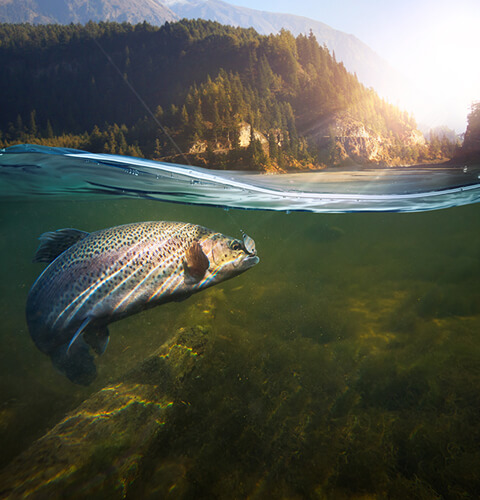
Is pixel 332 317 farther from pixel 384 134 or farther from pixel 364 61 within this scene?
pixel 364 61

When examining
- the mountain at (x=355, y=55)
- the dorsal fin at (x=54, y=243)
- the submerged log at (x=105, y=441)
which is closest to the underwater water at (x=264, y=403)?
the submerged log at (x=105, y=441)

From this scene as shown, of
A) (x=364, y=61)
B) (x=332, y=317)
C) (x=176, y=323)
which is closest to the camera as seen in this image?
(x=176, y=323)

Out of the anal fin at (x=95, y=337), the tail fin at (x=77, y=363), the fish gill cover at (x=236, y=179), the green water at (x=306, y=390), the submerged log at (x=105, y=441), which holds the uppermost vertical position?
the fish gill cover at (x=236, y=179)

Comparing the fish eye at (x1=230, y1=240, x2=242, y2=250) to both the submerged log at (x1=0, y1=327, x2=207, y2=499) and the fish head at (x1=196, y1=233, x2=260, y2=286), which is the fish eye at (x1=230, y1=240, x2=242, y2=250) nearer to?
the fish head at (x1=196, y1=233, x2=260, y2=286)

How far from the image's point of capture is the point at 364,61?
13.9 meters

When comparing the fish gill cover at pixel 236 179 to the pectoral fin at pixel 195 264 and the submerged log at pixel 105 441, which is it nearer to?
the pectoral fin at pixel 195 264

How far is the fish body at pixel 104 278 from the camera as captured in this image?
2873 millimetres

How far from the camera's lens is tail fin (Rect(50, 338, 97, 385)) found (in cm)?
290

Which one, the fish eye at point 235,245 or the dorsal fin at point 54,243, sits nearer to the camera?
the dorsal fin at point 54,243

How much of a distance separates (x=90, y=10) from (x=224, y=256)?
133 meters

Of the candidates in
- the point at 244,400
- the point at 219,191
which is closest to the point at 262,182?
the point at 219,191

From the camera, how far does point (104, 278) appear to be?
2.91 metres

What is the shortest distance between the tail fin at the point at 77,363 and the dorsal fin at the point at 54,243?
1246mm

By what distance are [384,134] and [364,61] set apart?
31.8 feet
